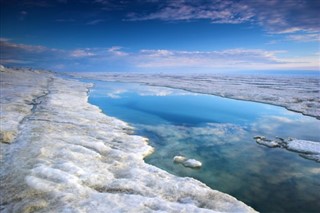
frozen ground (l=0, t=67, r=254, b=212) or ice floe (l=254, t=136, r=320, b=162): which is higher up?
frozen ground (l=0, t=67, r=254, b=212)

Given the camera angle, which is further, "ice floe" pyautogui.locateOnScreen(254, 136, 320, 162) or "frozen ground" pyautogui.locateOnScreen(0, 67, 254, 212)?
"ice floe" pyautogui.locateOnScreen(254, 136, 320, 162)

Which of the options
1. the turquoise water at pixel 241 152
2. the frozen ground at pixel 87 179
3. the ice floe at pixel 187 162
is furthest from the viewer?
the ice floe at pixel 187 162

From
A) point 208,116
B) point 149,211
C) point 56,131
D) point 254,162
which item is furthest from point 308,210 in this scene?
point 208,116

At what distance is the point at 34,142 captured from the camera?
19109 mm

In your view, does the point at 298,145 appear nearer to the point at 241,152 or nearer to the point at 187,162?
the point at 241,152

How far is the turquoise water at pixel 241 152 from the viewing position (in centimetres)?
1512

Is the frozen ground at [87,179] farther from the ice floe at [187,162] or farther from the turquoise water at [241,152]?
the ice floe at [187,162]

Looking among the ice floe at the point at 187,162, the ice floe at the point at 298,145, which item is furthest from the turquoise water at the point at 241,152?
the ice floe at the point at 298,145

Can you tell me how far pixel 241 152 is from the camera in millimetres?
21984

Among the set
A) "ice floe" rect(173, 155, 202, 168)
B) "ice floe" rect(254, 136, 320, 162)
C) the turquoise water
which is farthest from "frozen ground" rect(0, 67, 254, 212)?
"ice floe" rect(254, 136, 320, 162)

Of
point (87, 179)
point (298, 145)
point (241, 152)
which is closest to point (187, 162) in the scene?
point (241, 152)

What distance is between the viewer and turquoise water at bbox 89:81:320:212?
15125 mm

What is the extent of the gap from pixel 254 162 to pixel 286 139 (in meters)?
7.11

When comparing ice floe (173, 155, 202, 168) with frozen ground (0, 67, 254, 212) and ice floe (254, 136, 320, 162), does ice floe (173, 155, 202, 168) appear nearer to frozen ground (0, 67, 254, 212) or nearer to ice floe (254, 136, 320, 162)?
frozen ground (0, 67, 254, 212)
